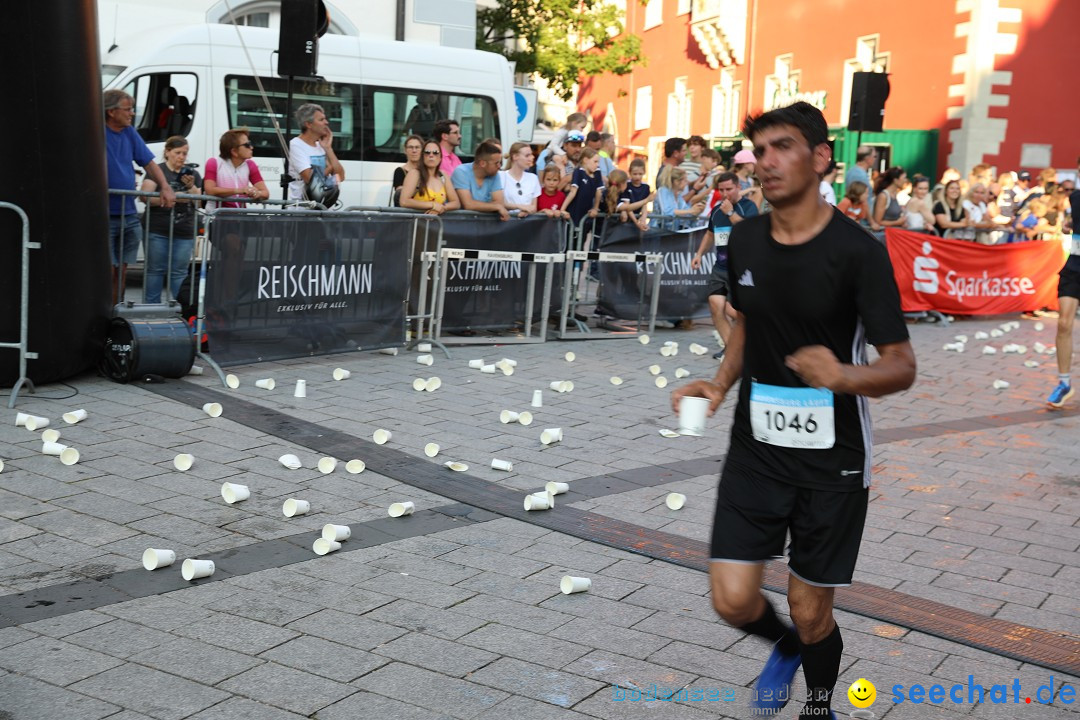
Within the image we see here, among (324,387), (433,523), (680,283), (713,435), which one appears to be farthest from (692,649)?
(680,283)

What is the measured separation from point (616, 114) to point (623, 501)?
132ft

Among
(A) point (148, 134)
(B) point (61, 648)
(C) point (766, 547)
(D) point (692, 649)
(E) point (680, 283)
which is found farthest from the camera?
(A) point (148, 134)

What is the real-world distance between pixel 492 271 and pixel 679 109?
30.2 meters

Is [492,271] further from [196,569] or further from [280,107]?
[196,569]

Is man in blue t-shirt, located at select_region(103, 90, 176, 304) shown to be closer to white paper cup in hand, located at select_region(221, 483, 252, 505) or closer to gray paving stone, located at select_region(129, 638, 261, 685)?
white paper cup in hand, located at select_region(221, 483, 252, 505)

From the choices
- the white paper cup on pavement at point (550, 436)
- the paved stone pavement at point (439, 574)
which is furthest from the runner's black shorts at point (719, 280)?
the white paper cup on pavement at point (550, 436)

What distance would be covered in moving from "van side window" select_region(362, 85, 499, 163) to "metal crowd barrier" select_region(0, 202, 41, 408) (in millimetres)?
8951

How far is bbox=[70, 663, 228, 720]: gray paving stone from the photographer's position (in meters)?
3.58

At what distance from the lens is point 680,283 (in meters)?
13.4

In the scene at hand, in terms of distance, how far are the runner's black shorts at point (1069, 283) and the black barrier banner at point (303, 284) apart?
524cm

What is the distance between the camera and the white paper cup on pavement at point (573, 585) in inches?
186

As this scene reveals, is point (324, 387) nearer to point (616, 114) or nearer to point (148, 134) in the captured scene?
point (148, 134)

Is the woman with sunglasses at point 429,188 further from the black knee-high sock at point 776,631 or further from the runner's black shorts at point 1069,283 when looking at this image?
the black knee-high sock at point 776,631

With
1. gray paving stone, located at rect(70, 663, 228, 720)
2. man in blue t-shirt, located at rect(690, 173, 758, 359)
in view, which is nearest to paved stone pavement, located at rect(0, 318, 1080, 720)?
gray paving stone, located at rect(70, 663, 228, 720)
